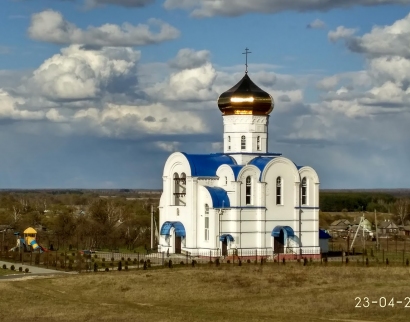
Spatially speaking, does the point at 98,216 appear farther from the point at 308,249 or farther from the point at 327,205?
the point at 327,205

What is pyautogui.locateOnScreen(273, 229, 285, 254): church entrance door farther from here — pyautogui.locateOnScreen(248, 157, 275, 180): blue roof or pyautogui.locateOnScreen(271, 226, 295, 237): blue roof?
pyautogui.locateOnScreen(248, 157, 275, 180): blue roof

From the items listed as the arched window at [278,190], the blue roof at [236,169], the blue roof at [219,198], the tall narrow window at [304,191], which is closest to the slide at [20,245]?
the blue roof at [219,198]

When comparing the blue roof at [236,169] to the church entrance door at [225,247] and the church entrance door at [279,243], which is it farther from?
the church entrance door at [279,243]

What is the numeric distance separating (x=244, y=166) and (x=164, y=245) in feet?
18.3

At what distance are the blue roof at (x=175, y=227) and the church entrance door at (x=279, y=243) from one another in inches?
168

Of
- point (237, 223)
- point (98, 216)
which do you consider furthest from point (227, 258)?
point (98, 216)

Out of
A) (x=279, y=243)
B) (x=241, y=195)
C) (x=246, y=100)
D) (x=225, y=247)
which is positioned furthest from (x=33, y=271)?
(x=246, y=100)

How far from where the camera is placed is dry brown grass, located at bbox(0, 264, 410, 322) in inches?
1293

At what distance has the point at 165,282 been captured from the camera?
1537 inches

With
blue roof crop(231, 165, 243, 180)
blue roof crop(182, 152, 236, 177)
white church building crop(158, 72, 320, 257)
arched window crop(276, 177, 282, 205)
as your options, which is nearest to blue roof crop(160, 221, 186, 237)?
white church building crop(158, 72, 320, 257)

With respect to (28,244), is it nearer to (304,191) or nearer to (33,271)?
(33,271)

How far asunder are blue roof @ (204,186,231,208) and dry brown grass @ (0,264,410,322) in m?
5.51

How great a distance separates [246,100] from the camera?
51094 millimetres

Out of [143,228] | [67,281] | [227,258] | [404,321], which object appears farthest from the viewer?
[143,228]
